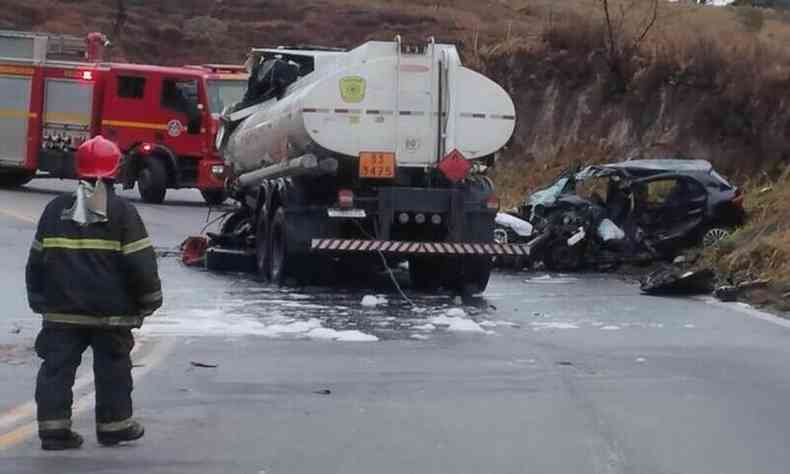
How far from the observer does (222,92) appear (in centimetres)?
3122

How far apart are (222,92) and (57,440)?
23.4 metres

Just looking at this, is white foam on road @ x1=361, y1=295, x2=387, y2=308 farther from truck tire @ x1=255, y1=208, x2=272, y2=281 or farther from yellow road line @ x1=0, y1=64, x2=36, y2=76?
yellow road line @ x1=0, y1=64, x2=36, y2=76

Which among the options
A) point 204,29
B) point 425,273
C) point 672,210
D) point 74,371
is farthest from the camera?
point 204,29

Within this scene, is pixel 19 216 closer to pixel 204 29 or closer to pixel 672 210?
pixel 672 210

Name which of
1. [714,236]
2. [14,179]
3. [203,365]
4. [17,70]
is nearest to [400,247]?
[203,365]

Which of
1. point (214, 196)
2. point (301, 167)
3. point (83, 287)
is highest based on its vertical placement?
point (301, 167)

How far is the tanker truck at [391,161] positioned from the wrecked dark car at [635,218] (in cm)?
394

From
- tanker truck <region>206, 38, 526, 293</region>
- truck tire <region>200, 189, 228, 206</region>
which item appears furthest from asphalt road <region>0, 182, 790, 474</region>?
truck tire <region>200, 189, 228, 206</region>

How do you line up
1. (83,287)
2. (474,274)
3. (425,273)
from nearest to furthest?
(83,287) < (474,274) < (425,273)

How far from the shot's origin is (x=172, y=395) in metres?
10.3

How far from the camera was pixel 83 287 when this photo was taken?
820 centimetres

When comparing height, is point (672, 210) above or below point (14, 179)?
above

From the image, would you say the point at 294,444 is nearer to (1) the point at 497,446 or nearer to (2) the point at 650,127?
(1) the point at 497,446

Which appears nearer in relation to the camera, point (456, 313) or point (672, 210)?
point (456, 313)
